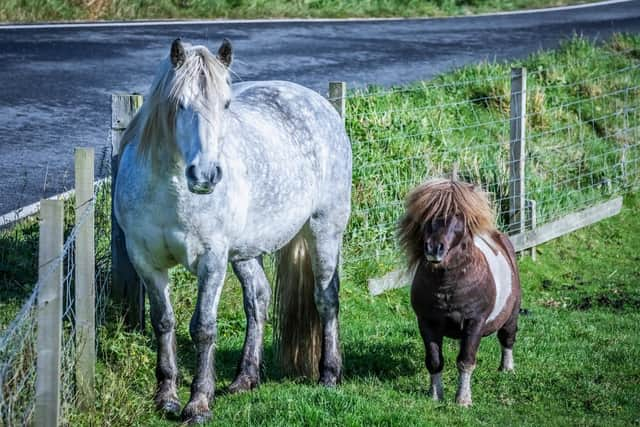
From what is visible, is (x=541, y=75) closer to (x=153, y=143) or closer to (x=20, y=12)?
(x=20, y=12)

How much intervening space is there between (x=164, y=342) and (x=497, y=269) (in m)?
2.24

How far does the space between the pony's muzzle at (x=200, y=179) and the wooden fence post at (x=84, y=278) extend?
86 centimetres

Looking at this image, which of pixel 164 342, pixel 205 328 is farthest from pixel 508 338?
pixel 164 342

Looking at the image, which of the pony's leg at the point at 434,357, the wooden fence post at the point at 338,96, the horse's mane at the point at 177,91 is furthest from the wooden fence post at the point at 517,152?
the horse's mane at the point at 177,91

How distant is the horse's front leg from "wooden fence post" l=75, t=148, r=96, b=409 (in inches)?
22.3

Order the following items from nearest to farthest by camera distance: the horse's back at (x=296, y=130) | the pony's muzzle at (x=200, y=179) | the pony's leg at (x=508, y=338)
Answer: the pony's muzzle at (x=200, y=179) → the horse's back at (x=296, y=130) → the pony's leg at (x=508, y=338)

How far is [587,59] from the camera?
47.2ft

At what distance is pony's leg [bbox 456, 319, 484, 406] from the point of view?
643cm

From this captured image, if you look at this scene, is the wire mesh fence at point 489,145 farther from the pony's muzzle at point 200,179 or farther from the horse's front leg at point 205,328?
the pony's muzzle at point 200,179

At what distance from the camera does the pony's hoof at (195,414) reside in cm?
585

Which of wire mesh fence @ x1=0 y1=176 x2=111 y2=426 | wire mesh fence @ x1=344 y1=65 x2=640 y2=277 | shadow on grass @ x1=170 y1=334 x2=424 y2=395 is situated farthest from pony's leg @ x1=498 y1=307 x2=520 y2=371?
wire mesh fence @ x1=0 y1=176 x2=111 y2=426

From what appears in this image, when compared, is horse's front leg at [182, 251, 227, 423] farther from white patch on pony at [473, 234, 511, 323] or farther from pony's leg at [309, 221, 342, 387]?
white patch on pony at [473, 234, 511, 323]

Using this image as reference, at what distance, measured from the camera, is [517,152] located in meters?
10.8

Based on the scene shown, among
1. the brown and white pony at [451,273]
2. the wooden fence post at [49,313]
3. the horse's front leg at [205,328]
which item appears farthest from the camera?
the brown and white pony at [451,273]
